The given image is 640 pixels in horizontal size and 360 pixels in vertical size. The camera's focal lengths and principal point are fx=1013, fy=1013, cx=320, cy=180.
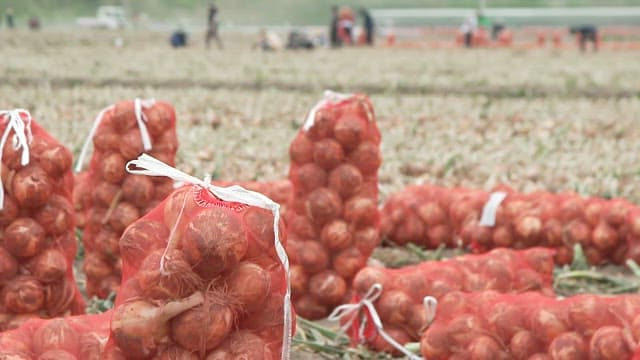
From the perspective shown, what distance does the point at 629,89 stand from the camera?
1206 centimetres

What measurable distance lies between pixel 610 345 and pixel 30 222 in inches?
67.2

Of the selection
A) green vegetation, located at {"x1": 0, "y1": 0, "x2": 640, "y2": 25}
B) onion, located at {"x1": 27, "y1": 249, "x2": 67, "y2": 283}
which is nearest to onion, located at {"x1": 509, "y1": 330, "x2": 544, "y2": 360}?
onion, located at {"x1": 27, "y1": 249, "x2": 67, "y2": 283}

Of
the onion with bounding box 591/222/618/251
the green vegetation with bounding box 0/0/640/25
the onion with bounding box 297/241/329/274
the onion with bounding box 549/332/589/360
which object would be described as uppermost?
the onion with bounding box 549/332/589/360

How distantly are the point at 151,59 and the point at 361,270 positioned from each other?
13671 mm

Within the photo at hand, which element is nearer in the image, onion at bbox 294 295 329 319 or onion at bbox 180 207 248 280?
onion at bbox 180 207 248 280

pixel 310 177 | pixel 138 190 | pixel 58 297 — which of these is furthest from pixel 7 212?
pixel 310 177

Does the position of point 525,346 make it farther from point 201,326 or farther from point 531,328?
point 201,326

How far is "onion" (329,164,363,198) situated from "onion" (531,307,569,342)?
3.46 feet

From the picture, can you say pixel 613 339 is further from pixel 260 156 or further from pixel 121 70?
pixel 121 70

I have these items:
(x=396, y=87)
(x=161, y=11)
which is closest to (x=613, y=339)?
(x=396, y=87)

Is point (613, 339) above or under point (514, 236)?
above

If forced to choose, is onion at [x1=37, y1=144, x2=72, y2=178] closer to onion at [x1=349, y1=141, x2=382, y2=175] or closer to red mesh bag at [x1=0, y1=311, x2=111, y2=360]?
red mesh bag at [x1=0, y1=311, x2=111, y2=360]

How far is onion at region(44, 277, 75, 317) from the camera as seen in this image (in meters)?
3.09

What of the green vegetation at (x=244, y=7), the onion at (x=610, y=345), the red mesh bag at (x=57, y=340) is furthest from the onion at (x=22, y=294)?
the green vegetation at (x=244, y=7)
